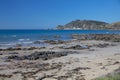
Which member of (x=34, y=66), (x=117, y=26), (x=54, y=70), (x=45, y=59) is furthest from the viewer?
(x=117, y=26)

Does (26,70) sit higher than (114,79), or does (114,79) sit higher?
(114,79)

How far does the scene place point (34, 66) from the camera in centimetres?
1605

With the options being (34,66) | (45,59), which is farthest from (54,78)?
(45,59)

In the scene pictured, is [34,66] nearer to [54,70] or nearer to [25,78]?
[54,70]

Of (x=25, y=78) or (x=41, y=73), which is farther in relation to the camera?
(x=41, y=73)

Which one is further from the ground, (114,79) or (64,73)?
(114,79)

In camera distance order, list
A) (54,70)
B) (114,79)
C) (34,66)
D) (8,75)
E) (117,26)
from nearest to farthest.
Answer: (114,79)
(8,75)
(54,70)
(34,66)
(117,26)

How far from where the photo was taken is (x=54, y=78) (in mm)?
→ 12188

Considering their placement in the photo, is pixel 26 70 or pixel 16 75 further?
pixel 26 70

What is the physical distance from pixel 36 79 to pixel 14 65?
4790mm

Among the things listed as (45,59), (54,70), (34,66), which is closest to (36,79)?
(54,70)

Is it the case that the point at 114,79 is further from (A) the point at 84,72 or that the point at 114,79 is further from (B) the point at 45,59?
(B) the point at 45,59

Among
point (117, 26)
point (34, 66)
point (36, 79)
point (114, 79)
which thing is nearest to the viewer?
point (114, 79)

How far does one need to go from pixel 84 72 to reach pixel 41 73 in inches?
89.2
